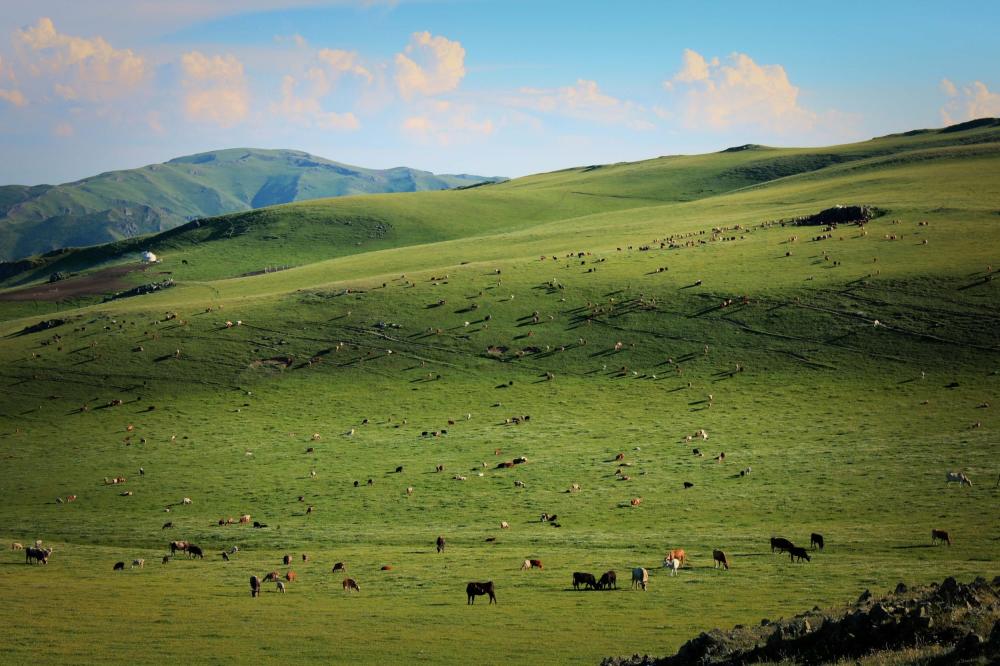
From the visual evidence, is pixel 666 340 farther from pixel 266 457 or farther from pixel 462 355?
pixel 266 457

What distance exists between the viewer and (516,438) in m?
61.8

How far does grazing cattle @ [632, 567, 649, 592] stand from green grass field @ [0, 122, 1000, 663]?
0.96 meters

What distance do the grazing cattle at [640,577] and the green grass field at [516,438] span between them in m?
0.96

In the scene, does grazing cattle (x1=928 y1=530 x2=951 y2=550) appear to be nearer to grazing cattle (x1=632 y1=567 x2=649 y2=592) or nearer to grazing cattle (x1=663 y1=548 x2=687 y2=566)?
grazing cattle (x1=663 y1=548 x2=687 y2=566)

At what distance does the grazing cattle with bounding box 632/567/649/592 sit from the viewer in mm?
34500

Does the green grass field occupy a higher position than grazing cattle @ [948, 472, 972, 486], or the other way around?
the green grass field

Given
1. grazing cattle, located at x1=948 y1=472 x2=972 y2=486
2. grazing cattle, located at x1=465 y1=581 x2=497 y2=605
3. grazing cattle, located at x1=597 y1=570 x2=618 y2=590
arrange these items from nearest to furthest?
grazing cattle, located at x1=465 y1=581 x2=497 y2=605
grazing cattle, located at x1=597 y1=570 x2=618 y2=590
grazing cattle, located at x1=948 y1=472 x2=972 y2=486

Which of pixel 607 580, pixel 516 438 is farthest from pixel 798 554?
pixel 516 438

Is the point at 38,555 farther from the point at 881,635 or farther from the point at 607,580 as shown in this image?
the point at 881,635

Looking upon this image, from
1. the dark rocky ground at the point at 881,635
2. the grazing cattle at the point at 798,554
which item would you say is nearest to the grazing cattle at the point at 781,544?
the grazing cattle at the point at 798,554

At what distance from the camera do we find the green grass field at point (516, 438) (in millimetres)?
32750

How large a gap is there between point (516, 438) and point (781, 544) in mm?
26640

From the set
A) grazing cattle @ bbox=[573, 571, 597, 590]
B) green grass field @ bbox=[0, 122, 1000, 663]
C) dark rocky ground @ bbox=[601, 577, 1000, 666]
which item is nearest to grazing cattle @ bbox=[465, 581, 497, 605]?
green grass field @ bbox=[0, 122, 1000, 663]

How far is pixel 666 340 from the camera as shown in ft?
257
